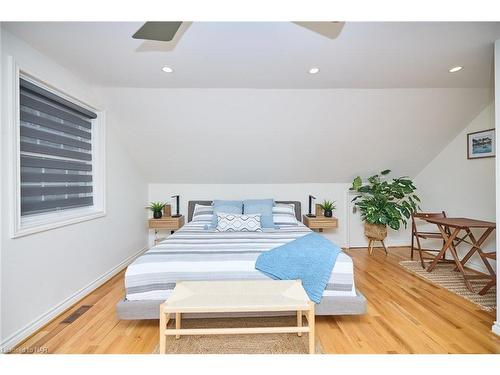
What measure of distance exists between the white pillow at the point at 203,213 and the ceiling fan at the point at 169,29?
2258 millimetres

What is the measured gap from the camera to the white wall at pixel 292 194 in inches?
160

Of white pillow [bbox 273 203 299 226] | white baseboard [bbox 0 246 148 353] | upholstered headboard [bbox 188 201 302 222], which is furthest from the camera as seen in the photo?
upholstered headboard [bbox 188 201 302 222]

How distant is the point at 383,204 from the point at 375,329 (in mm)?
2329

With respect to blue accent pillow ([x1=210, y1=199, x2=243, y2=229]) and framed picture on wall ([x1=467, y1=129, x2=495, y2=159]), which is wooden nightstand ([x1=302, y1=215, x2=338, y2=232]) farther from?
framed picture on wall ([x1=467, y1=129, x2=495, y2=159])

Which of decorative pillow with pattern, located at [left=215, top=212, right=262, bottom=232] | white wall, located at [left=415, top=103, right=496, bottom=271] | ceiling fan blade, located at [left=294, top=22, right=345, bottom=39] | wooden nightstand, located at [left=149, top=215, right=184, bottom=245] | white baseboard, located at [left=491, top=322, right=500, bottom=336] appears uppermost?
ceiling fan blade, located at [left=294, top=22, right=345, bottom=39]

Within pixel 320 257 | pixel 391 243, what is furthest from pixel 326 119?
pixel 391 243

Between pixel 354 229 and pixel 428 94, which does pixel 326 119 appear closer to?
pixel 428 94

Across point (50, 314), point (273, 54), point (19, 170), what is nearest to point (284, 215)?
point (273, 54)

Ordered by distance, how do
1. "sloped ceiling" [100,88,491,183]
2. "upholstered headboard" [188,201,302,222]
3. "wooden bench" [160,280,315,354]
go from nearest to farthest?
"wooden bench" [160,280,315,354], "sloped ceiling" [100,88,491,183], "upholstered headboard" [188,201,302,222]

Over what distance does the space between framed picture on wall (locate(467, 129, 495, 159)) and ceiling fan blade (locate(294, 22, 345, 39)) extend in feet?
8.80

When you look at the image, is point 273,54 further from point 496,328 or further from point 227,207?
point 496,328

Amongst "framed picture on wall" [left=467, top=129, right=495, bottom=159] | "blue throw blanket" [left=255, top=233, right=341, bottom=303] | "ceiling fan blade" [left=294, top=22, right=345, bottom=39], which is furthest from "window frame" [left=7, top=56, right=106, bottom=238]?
"framed picture on wall" [left=467, top=129, right=495, bottom=159]

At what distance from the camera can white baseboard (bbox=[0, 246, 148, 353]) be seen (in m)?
1.61
